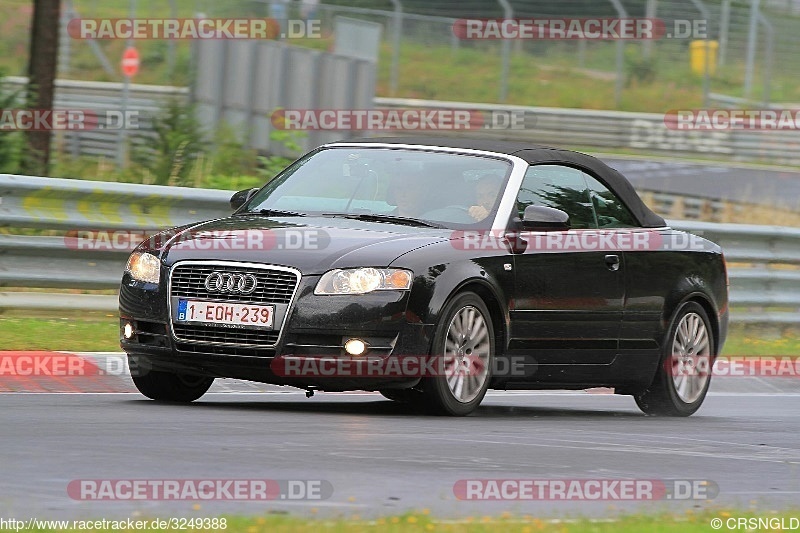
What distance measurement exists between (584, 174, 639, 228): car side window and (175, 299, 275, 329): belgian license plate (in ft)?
8.72

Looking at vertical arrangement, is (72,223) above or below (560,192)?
below

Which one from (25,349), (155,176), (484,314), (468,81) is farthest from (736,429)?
(468,81)

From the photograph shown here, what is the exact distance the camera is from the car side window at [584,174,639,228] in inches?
443

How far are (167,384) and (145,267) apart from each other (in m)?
0.75

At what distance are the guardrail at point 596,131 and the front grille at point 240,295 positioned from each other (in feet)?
74.6

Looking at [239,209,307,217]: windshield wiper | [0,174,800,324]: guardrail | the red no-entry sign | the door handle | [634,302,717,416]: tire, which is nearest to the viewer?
[239,209,307,217]: windshield wiper

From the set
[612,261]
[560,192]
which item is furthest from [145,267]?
[612,261]

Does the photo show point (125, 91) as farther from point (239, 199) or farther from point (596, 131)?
point (239, 199)

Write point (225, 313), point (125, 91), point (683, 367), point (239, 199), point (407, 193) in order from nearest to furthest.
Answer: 1. point (225, 313)
2. point (407, 193)
3. point (239, 199)
4. point (683, 367)
5. point (125, 91)

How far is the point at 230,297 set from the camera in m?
9.49

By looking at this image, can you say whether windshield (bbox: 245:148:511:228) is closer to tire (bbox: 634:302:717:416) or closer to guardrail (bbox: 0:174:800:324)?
tire (bbox: 634:302:717:416)

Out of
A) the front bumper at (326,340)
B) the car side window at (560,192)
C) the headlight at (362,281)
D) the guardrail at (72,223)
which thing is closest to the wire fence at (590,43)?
the guardrail at (72,223)

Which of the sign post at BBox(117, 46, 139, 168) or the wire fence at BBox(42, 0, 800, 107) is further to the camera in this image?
the wire fence at BBox(42, 0, 800, 107)

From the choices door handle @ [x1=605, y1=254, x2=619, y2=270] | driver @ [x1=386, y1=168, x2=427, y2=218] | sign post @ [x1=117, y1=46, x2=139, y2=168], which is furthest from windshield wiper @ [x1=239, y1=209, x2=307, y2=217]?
sign post @ [x1=117, y1=46, x2=139, y2=168]
